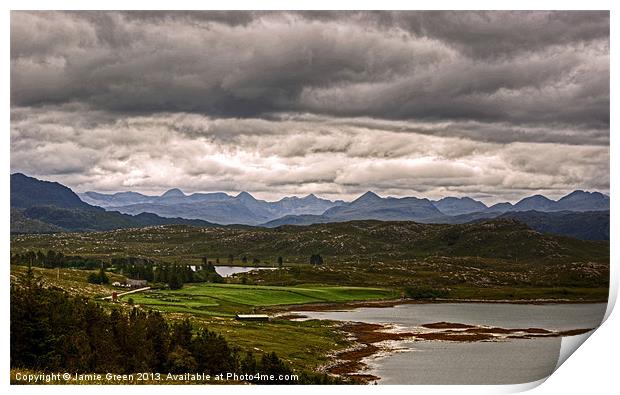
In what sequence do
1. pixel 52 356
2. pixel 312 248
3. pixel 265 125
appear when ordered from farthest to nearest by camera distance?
1. pixel 312 248
2. pixel 265 125
3. pixel 52 356

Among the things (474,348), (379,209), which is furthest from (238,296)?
(474,348)

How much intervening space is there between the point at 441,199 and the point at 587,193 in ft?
17.8

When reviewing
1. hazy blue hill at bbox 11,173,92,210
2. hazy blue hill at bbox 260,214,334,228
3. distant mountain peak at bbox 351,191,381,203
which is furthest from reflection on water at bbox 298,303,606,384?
hazy blue hill at bbox 11,173,92,210

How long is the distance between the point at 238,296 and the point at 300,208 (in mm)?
4393

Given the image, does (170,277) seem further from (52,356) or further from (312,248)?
(312,248)

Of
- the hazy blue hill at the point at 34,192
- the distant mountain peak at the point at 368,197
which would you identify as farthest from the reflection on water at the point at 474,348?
the hazy blue hill at the point at 34,192

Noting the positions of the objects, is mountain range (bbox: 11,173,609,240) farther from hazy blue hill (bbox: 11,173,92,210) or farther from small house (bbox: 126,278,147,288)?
small house (bbox: 126,278,147,288)

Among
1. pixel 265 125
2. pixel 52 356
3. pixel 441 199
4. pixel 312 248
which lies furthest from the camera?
pixel 312 248

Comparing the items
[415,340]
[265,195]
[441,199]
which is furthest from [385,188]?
[415,340]

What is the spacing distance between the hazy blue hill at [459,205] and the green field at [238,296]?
4338 mm

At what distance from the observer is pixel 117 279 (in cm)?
2542

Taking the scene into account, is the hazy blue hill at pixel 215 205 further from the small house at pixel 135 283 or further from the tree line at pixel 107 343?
the tree line at pixel 107 343

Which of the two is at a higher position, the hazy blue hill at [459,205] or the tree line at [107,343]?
the hazy blue hill at [459,205]

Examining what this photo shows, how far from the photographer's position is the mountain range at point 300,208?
25828 millimetres
